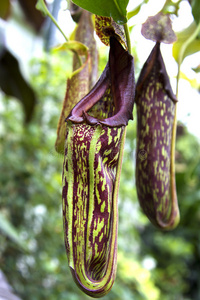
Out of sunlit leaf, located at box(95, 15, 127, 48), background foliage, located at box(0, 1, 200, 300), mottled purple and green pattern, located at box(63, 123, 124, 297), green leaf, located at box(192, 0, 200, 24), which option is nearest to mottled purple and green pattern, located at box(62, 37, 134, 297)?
mottled purple and green pattern, located at box(63, 123, 124, 297)

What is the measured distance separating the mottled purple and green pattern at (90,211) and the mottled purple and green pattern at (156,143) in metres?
0.17

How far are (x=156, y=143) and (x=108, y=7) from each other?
0.28 m

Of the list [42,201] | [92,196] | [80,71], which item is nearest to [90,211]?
[92,196]

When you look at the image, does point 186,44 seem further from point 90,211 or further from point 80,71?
point 90,211

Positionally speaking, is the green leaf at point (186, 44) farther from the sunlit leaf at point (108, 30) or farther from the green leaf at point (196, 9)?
the sunlit leaf at point (108, 30)

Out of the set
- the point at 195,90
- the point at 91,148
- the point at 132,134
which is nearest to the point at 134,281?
the point at 132,134

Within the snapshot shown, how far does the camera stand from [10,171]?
1.99 metres

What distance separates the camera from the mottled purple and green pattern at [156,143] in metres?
0.69

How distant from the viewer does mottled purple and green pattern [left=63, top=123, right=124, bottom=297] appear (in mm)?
505

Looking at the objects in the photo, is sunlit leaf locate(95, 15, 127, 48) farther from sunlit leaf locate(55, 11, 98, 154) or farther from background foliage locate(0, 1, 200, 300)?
background foliage locate(0, 1, 200, 300)

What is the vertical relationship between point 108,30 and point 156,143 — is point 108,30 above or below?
above

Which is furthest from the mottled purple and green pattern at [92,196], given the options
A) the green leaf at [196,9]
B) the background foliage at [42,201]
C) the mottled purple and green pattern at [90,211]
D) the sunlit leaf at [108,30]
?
the background foliage at [42,201]

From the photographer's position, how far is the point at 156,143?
693 mm

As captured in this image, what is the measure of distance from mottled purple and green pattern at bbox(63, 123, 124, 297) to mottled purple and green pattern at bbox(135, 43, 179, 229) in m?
0.17
